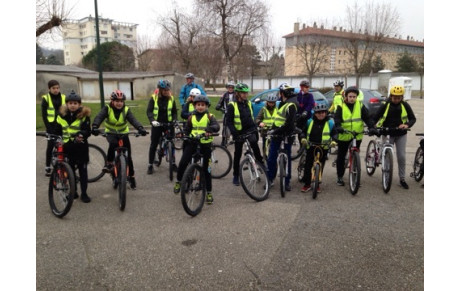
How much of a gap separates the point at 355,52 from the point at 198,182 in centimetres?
3086

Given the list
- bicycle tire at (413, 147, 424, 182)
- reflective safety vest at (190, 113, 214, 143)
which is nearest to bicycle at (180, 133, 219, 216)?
reflective safety vest at (190, 113, 214, 143)

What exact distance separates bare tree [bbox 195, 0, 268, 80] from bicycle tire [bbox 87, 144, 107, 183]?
2115 centimetres

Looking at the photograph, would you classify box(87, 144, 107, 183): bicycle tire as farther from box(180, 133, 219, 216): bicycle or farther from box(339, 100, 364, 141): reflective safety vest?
box(339, 100, 364, 141): reflective safety vest

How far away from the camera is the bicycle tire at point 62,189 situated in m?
4.91

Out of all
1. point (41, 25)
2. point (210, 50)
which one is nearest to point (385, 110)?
point (41, 25)

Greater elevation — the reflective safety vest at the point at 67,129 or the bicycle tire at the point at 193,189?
the reflective safety vest at the point at 67,129

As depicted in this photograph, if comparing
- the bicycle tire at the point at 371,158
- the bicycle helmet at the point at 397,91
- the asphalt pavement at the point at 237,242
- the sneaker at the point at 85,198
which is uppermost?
the bicycle helmet at the point at 397,91

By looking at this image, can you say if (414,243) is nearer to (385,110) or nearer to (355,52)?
(385,110)

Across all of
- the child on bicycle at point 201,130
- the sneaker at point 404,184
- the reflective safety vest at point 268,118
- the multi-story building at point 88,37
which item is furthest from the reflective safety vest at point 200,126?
the multi-story building at point 88,37

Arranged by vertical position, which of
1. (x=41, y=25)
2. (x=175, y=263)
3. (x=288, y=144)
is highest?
(x=41, y=25)

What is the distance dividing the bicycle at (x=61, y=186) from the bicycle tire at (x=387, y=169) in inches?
202

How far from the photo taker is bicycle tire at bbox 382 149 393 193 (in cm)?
594

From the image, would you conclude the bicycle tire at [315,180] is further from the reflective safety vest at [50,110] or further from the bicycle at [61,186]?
the reflective safety vest at [50,110]

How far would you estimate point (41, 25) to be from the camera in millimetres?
13883
